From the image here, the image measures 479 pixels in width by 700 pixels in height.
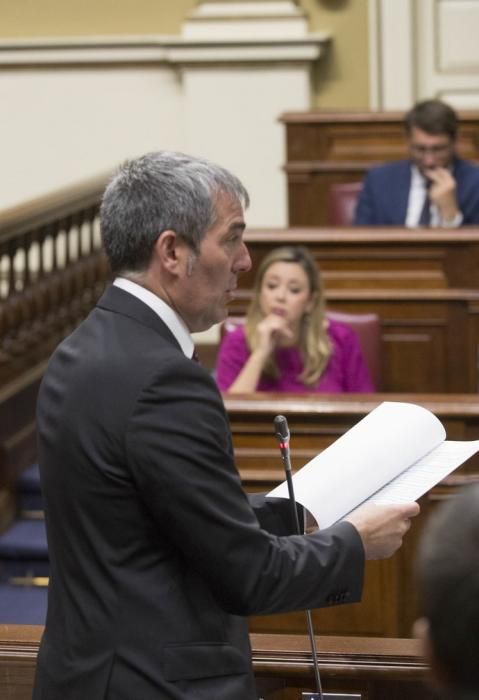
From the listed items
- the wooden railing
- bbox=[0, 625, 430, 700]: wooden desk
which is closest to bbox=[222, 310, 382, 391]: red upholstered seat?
the wooden railing

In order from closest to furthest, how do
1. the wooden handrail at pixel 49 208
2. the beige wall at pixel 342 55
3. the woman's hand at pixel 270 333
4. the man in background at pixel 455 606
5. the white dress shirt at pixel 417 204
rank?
the man in background at pixel 455 606 → the woman's hand at pixel 270 333 → the wooden handrail at pixel 49 208 → the white dress shirt at pixel 417 204 → the beige wall at pixel 342 55

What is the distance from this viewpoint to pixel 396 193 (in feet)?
19.7

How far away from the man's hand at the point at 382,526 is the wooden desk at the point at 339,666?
1.27 feet

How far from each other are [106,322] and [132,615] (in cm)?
39

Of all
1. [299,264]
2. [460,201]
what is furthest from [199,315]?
[460,201]

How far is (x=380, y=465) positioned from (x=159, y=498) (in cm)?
45

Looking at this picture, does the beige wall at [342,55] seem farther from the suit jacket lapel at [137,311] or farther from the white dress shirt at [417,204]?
the suit jacket lapel at [137,311]

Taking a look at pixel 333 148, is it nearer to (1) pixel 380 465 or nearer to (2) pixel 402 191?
(2) pixel 402 191

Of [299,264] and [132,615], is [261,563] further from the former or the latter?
[299,264]

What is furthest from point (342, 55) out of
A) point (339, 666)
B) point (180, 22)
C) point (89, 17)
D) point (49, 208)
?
point (339, 666)

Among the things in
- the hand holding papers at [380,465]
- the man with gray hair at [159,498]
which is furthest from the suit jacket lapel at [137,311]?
the hand holding papers at [380,465]

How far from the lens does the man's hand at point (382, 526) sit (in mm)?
1850

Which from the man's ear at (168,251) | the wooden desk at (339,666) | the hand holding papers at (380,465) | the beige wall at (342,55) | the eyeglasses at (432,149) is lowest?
the wooden desk at (339,666)

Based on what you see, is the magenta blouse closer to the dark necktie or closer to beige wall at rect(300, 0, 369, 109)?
the dark necktie
